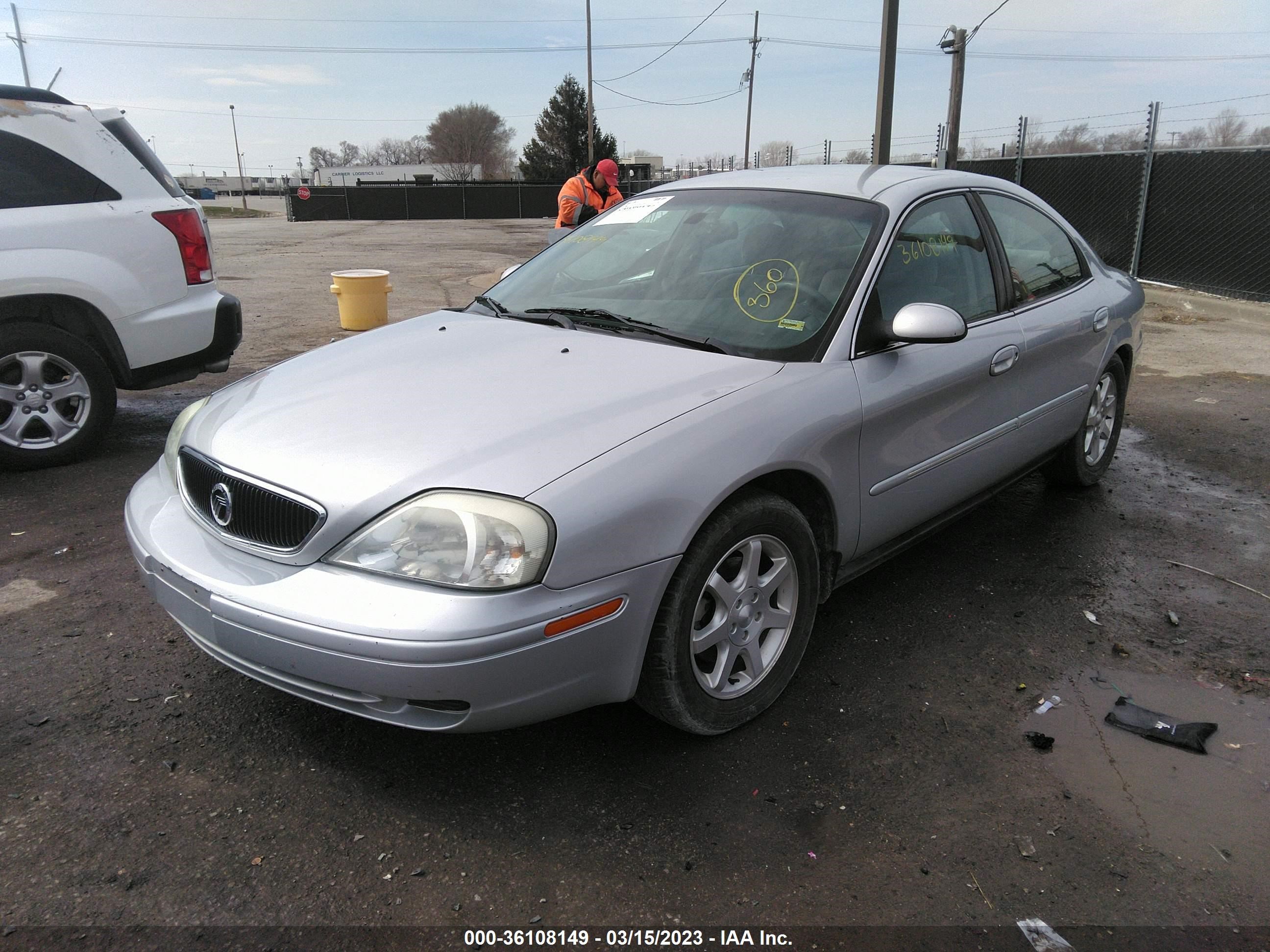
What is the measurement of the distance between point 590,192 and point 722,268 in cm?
604

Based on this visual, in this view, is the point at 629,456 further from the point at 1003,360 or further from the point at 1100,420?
the point at 1100,420

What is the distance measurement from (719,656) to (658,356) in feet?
3.11

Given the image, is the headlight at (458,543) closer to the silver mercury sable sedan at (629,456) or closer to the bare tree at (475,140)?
the silver mercury sable sedan at (629,456)

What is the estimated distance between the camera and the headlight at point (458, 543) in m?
2.16

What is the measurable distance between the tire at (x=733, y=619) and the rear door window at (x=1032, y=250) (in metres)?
1.85

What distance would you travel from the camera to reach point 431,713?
2.22 metres

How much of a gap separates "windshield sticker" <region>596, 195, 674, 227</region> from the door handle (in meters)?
1.47

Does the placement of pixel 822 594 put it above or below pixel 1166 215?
below

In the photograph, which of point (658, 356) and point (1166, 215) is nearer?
point (658, 356)

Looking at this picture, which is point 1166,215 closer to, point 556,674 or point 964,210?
point 964,210

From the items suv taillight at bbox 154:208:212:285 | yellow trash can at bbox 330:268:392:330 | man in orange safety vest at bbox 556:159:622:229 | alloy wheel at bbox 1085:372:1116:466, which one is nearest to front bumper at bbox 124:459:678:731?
alloy wheel at bbox 1085:372:1116:466

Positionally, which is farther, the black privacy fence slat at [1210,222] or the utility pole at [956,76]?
the utility pole at [956,76]

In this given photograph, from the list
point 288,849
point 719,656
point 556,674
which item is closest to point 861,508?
point 719,656

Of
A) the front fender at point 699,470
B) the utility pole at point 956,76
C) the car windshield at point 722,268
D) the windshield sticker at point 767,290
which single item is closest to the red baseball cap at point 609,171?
the car windshield at point 722,268
